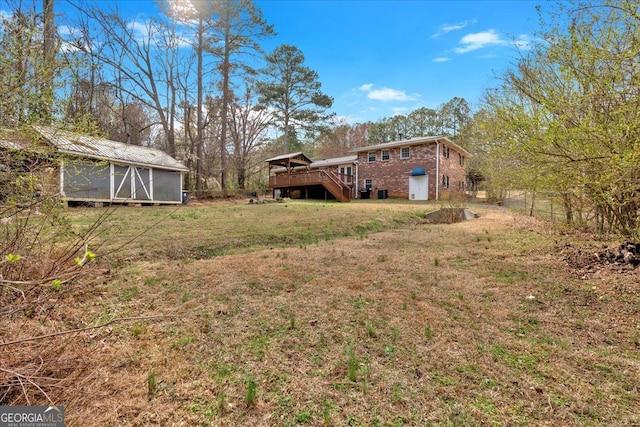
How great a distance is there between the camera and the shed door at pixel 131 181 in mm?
13953

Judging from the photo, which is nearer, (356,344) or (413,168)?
(356,344)

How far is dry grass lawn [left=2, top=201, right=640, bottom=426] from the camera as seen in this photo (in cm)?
179

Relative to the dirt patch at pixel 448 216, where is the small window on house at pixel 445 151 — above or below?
above

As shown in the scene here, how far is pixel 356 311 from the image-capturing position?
3199mm

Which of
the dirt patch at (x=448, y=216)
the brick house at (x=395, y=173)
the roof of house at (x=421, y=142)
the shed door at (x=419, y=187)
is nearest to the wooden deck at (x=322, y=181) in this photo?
the brick house at (x=395, y=173)

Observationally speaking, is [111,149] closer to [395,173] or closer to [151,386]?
[151,386]

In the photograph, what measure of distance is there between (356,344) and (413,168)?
19.1 meters

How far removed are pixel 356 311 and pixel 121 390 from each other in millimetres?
2223

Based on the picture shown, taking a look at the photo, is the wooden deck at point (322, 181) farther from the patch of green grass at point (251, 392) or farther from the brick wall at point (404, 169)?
the patch of green grass at point (251, 392)

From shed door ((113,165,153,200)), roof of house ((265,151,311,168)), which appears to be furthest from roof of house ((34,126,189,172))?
roof of house ((265,151,311,168))

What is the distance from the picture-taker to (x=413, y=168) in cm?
1998

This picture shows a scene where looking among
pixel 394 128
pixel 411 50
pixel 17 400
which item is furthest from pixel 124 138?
pixel 394 128

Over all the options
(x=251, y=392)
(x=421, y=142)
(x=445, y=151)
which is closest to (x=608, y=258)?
(x=251, y=392)

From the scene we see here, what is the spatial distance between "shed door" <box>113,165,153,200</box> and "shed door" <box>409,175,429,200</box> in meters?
17.0
